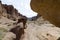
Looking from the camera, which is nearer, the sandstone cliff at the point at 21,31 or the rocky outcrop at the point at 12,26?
the rocky outcrop at the point at 12,26

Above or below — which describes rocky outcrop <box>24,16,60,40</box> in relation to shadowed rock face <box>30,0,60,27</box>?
below


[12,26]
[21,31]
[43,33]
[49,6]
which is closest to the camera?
[49,6]

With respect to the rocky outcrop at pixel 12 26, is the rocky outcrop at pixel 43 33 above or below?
below

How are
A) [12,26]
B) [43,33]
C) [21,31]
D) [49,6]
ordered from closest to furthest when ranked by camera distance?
[49,6], [12,26], [21,31], [43,33]

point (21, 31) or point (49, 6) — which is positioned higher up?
point (49, 6)

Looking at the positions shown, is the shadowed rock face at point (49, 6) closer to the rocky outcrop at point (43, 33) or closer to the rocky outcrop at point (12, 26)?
the rocky outcrop at point (12, 26)

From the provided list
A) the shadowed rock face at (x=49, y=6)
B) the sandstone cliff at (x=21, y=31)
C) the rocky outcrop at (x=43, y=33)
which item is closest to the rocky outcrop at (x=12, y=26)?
the sandstone cliff at (x=21, y=31)

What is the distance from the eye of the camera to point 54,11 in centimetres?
699

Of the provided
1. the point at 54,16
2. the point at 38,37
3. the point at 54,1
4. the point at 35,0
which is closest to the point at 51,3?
the point at 54,1

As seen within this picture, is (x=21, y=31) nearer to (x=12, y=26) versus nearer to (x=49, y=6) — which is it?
(x=12, y=26)

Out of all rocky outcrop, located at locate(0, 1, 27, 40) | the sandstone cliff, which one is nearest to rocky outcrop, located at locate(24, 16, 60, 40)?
the sandstone cliff

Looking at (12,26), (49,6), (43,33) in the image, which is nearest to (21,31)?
(12,26)

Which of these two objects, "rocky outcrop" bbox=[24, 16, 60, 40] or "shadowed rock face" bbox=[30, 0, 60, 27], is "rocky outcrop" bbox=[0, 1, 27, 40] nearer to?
"rocky outcrop" bbox=[24, 16, 60, 40]

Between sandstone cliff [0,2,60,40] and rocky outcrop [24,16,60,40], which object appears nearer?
sandstone cliff [0,2,60,40]
